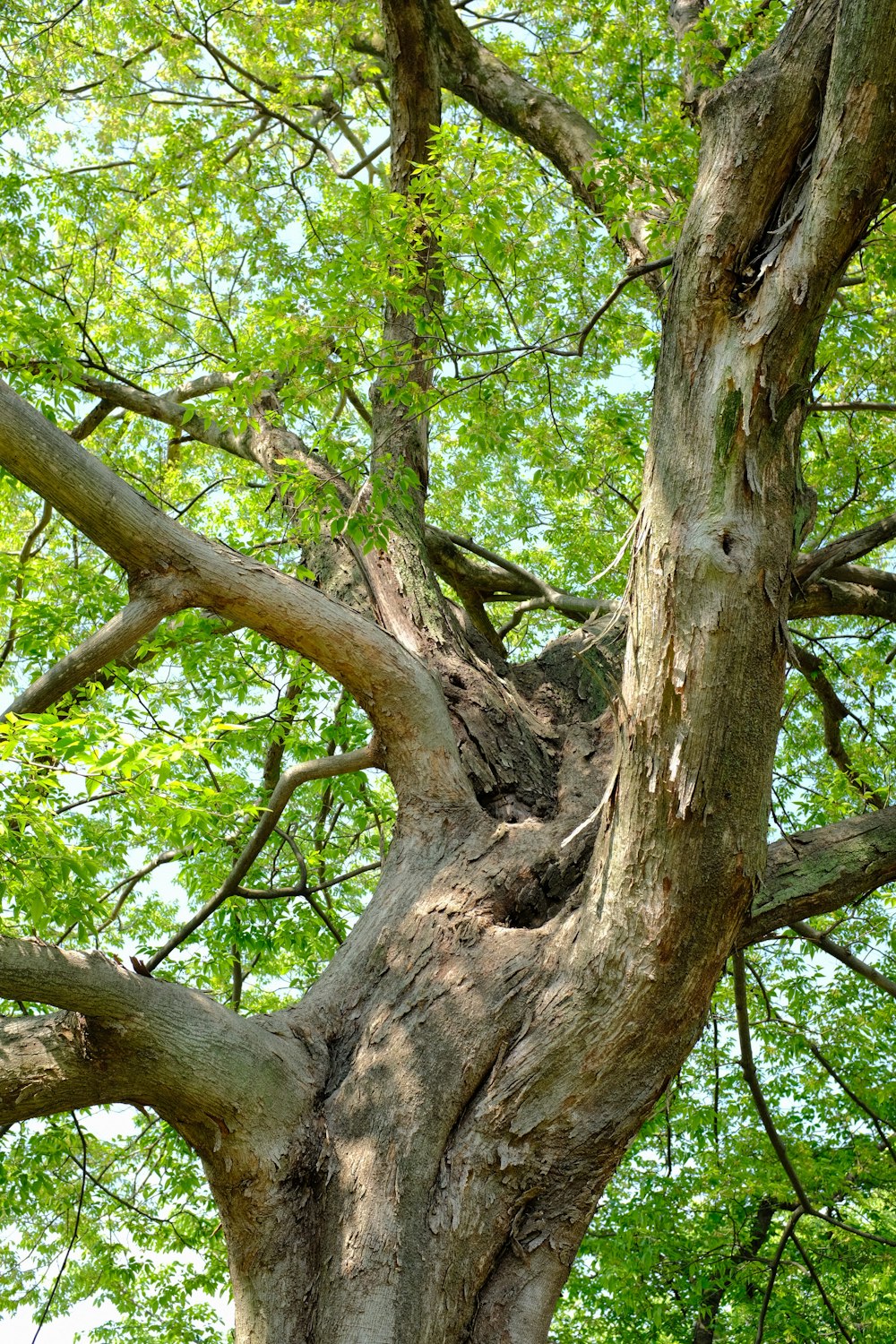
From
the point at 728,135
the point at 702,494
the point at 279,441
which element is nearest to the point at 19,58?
the point at 279,441

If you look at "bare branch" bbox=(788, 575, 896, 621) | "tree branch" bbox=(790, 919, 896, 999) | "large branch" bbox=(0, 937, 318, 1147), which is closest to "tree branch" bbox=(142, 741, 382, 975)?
"large branch" bbox=(0, 937, 318, 1147)

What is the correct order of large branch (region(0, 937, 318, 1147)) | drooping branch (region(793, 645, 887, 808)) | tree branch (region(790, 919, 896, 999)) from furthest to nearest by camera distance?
1. drooping branch (region(793, 645, 887, 808))
2. tree branch (region(790, 919, 896, 999))
3. large branch (region(0, 937, 318, 1147))

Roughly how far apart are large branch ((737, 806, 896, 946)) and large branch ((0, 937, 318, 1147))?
5.72 ft

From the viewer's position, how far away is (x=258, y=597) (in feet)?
12.4

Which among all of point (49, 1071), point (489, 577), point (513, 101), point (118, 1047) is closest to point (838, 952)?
point (118, 1047)

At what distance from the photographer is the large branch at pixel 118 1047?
257 centimetres

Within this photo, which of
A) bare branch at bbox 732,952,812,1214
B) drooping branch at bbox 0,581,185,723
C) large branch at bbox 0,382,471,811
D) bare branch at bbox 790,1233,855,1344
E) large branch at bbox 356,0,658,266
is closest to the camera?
large branch at bbox 0,382,471,811

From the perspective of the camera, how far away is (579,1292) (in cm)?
783

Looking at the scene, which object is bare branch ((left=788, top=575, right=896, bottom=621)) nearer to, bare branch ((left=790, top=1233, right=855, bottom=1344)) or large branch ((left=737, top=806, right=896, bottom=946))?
large branch ((left=737, top=806, right=896, bottom=946))

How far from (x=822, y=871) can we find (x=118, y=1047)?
7.88 ft

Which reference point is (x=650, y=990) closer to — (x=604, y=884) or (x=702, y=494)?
(x=604, y=884)

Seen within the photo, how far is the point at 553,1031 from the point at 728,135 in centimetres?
261

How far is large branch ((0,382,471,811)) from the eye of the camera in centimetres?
333

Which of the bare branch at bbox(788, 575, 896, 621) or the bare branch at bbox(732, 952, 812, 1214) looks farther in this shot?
the bare branch at bbox(788, 575, 896, 621)
